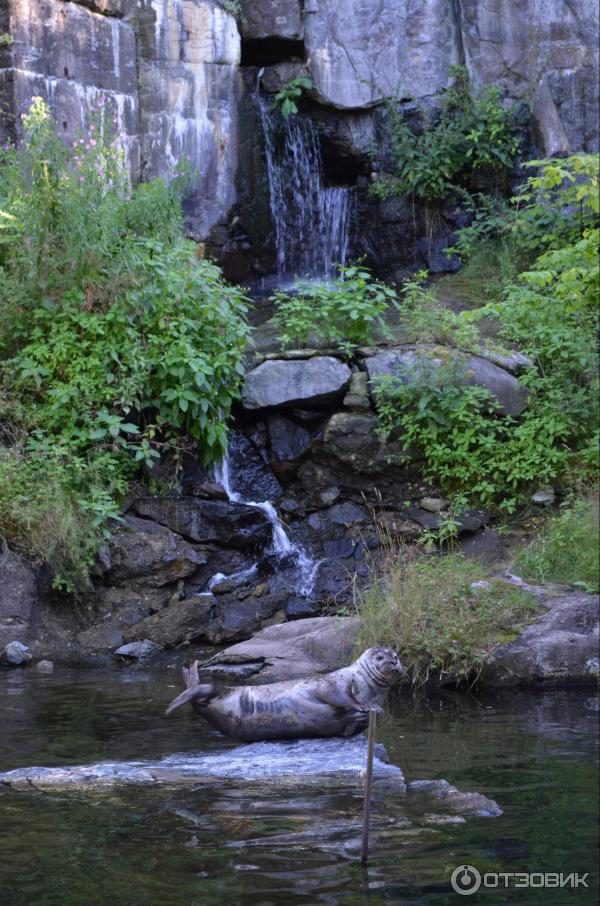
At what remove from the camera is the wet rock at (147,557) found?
989cm

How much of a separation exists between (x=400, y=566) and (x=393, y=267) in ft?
24.7

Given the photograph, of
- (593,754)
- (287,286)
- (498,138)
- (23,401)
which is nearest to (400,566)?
(593,754)

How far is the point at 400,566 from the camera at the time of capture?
8.70 metres

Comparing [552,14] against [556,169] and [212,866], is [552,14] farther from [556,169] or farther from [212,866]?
[212,866]

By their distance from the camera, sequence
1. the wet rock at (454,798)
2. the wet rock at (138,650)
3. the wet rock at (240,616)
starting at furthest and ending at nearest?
1. the wet rock at (240,616)
2. the wet rock at (138,650)
3. the wet rock at (454,798)

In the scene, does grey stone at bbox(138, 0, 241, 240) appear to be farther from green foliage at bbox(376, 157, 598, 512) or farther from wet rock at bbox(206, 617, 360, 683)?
wet rock at bbox(206, 617, 360, 683)

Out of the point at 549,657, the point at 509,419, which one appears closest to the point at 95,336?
the point at 509,419

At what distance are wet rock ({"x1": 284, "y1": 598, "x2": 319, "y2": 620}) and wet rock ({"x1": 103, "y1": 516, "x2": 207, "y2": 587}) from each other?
39.9 inches

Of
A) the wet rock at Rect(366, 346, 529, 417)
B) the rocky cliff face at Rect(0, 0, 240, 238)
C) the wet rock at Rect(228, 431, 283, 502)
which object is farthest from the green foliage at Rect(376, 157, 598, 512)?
the rocky cliff face at Rect(0, 0, 240, 238)

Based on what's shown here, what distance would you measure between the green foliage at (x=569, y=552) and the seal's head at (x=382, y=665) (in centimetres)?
282

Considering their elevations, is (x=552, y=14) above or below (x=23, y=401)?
above

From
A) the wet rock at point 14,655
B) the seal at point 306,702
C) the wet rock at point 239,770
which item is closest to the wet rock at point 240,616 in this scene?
the wet rock at point 14,655

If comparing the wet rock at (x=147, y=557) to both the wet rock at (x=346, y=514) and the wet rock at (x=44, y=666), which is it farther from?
the wet rock at (x=346, y=514)

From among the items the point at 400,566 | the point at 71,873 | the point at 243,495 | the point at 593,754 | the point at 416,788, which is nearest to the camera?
the point at 71,873
